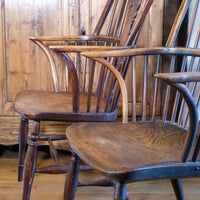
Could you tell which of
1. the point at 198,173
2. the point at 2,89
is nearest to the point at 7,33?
the point at 2,89

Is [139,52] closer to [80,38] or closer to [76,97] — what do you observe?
[76,97]

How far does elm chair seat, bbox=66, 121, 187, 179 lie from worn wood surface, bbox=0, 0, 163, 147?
0.82 m

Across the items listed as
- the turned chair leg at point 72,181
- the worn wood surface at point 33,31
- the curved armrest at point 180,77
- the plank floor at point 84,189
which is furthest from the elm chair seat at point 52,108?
the curved armrest at point 180,77

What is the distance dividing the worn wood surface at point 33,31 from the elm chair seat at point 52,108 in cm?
34

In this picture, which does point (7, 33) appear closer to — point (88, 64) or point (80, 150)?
point (88, 64)

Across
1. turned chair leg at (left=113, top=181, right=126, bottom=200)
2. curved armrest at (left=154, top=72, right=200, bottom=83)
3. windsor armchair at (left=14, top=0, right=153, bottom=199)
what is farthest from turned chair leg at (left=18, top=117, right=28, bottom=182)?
curved armrest at (left=154, top=72, right=200, bottom=83)

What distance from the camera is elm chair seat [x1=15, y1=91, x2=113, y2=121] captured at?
4.24ft

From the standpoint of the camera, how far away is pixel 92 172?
1.92m

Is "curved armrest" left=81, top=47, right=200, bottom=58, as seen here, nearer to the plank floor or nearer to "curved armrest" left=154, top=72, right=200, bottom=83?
"curved armrest" left=154, top=72, right=200, bottom=83

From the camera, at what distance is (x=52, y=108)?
138 centimetres

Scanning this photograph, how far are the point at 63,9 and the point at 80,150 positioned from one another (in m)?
1.21

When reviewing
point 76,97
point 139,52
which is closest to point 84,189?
point 76,97

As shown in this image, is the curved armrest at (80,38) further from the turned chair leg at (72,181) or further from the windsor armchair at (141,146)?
the turned chair leg at (72,181)

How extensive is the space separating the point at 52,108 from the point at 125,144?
19.2 inches
